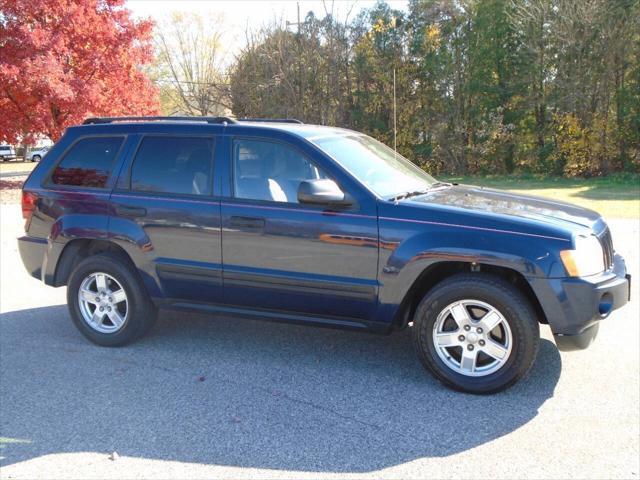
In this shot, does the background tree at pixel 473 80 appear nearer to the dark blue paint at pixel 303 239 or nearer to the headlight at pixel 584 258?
the dark blue paint at pixel 303 239

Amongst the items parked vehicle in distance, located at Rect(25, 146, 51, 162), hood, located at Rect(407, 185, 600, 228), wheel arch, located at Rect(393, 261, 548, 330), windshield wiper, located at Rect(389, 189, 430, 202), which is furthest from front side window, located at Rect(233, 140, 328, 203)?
parked vehicle in distance, located at Rect(25, 146, 51, 162)

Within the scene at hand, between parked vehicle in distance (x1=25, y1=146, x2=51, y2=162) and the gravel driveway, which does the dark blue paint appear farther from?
parked vehicle in distance (x1=25, y1=146, x2=51, y2=162)

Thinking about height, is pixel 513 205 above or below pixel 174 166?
below

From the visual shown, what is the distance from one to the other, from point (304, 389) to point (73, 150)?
2960 mm

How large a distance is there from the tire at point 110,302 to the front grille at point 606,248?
11.6 feet

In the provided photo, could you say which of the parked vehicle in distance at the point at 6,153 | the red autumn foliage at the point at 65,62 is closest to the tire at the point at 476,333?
the red autumn foliage at the point at 65,62

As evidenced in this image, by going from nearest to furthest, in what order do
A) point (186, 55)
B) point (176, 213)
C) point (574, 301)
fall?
point (574, 301), point (176, 213), point (186, 55)

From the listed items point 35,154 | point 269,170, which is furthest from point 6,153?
point 269,170

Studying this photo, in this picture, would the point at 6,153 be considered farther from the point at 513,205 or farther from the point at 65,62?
the point at 513,205

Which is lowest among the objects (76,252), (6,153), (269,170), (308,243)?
(76,252)

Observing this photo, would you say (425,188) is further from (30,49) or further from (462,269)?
(30,49)

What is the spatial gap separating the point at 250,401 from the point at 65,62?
17331 millimetres

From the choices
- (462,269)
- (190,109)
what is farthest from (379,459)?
(190,109)

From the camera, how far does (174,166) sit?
5023 millimetres
